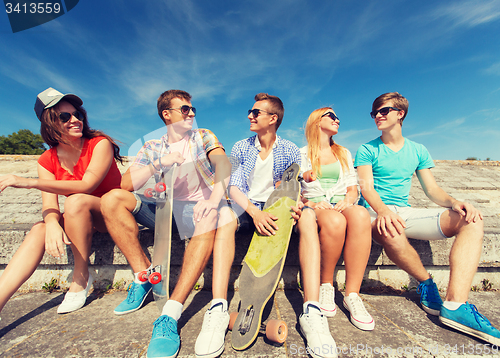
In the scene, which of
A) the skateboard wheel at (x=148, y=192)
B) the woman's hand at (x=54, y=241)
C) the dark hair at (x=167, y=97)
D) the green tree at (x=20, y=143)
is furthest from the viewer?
the green tree at (x=20, y=143)

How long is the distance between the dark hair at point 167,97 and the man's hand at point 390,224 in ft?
8.11

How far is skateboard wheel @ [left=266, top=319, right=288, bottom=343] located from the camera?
1467 mm

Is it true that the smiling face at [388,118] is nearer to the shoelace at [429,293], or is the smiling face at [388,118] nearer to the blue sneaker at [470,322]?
the shoelace at [429,293]

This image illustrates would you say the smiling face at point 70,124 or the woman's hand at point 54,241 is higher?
the smiling face at point 70,124

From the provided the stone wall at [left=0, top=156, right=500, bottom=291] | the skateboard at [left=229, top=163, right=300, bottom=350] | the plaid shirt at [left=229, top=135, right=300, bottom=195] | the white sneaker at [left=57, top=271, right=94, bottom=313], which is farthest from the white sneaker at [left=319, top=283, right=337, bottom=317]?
the white sneaker at [left=57, top=271, right=94, bottom=313]

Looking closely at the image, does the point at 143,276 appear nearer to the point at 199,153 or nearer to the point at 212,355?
the point at 212,355

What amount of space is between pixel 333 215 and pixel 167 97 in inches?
91.4

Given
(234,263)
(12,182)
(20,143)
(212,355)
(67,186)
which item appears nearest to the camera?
(212,355)

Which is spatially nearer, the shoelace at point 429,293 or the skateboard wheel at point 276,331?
the skateboard wheel at point 276,331

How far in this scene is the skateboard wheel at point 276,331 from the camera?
1.47 m

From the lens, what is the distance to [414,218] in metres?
2.26

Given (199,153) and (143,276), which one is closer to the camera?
(143,276)

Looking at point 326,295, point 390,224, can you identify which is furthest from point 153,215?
point 390,224

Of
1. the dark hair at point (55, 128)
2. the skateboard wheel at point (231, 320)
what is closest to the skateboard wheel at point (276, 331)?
the skateboard wheel at point (231, 320)
